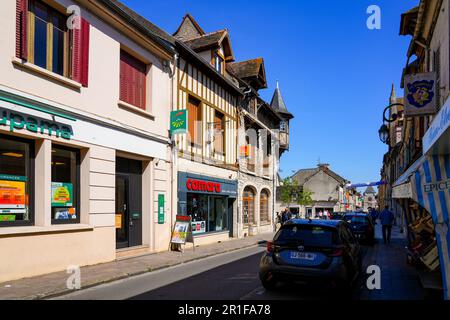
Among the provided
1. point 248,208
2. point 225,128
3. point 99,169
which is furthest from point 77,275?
point 248,208

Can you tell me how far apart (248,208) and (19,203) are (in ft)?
57.0

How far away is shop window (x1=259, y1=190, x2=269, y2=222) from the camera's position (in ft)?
94.6

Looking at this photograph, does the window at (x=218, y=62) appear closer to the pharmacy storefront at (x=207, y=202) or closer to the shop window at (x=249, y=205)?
the pharmacy storefront at (x=207, y=202)

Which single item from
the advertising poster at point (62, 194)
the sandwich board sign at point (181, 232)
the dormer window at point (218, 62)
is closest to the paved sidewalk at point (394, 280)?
the sandwich board sign at point (181, 232)

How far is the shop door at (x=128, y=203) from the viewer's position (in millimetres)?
13266

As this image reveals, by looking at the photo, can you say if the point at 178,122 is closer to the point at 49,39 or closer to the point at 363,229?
the point at 49,39

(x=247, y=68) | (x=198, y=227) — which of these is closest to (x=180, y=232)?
(x=198, y=227)

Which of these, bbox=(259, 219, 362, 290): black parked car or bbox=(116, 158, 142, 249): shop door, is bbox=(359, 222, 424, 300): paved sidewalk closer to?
bbox=(259, 219, 362, 290): black parked car

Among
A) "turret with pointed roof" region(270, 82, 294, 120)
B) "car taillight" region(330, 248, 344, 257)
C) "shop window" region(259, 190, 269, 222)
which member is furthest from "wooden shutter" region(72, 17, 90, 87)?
"turret with pointed roof" region(270, 82, 294, 120)

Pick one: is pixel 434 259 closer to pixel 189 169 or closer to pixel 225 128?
pixel 189 169

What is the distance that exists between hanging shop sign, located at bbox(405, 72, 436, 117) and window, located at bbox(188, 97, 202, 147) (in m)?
8.96

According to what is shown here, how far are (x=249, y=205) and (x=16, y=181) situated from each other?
700 inches

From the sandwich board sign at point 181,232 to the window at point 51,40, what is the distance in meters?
6.37

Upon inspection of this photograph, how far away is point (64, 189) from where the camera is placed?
35.6ft
